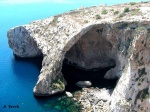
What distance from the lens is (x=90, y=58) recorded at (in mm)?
74562

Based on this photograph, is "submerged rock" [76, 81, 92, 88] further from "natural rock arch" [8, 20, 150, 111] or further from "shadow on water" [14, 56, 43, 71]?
"shadow on water" [14, 56, 43, 71]

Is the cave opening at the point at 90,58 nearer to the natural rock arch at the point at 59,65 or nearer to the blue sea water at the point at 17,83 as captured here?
the natural rock arch at the point at 59,65

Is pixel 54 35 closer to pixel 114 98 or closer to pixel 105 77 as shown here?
pixel 105 77

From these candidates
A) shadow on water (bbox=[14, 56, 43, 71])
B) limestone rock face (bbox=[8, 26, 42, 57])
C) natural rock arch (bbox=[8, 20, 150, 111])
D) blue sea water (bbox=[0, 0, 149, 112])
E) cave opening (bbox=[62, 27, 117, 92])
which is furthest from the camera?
limestone rock face (bbox=[8, 26, 42, 57])

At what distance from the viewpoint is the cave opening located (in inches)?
2779

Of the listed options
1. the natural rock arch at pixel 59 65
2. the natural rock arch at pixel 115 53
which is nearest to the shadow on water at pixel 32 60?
the natural rock arch at pixel 115 53

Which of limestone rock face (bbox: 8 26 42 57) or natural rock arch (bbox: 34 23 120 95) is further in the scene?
limestone rock face (bbox: 8 26 42 57)

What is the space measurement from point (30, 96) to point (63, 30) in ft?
62.1

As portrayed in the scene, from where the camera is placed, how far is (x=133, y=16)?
210 feet

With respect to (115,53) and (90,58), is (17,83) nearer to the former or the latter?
(90,58)

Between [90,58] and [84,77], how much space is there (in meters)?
7.37

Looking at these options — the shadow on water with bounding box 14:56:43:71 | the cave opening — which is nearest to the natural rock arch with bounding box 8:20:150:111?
the shadow on water with bounding box 14:56:43:71

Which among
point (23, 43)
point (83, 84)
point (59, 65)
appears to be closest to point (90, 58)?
point (83, 84)

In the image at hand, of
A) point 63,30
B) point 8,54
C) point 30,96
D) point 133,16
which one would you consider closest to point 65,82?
point 30,96
